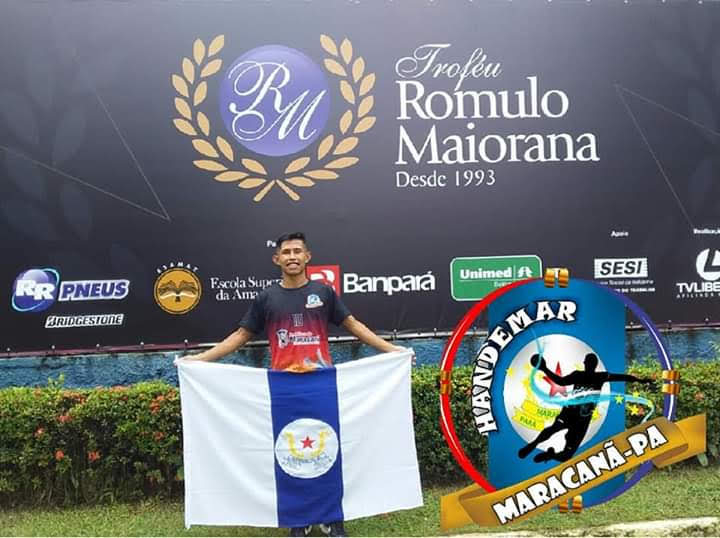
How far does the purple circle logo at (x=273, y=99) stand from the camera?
4371mm

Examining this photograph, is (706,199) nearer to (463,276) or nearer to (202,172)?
(463,276)

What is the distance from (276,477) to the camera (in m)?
3.16

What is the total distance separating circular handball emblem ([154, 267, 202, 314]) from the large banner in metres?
0.01

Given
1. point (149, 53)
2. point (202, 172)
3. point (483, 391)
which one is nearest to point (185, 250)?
point (202, 172)

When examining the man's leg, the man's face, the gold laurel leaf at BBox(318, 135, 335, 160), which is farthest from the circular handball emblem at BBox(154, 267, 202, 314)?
the man's leg

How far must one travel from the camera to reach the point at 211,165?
4.37 metres

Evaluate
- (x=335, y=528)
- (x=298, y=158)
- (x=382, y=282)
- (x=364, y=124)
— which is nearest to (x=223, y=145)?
(x=298, y=158)

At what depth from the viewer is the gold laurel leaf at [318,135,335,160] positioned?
174 inches

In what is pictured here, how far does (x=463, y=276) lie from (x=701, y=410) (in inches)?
61.1

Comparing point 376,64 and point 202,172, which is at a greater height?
point 376,64

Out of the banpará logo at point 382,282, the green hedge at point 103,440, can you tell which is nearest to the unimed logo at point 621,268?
the green hedge at point 103,440

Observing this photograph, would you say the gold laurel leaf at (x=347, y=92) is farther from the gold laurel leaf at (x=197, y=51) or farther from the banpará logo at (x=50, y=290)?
the banpará logo at (x=50, y=290)

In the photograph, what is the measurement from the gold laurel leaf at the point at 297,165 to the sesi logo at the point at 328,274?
0.61 meters

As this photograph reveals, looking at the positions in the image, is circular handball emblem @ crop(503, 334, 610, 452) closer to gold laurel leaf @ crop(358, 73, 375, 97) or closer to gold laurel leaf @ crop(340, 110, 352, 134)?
gold laurel leaf @ crop(340, 110, 352, 134)
